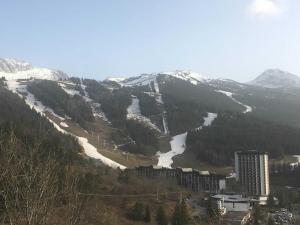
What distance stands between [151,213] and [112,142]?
9159cm

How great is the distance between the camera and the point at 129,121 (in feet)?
601

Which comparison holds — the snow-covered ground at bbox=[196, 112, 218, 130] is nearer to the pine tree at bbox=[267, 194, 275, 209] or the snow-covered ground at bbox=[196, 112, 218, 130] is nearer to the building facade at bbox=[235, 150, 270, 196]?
the building facade at bbox=[235, 150, 270, 196]

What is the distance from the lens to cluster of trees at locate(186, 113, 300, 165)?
148125mm

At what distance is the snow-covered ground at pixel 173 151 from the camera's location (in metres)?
143

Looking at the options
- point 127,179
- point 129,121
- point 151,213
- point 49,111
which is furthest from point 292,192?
point 49,111

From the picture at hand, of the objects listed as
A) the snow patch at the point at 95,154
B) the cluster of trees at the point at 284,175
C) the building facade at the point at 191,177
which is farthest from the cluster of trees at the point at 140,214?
the cluster of trees at the point at 284,175

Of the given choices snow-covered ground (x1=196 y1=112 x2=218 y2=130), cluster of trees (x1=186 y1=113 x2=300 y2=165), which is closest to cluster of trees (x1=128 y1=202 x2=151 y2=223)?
cluster of trees (x1=186 y1=113 x2=300 y2=165)

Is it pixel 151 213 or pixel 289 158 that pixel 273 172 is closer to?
pixel 289 158

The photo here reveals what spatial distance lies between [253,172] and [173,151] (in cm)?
4868

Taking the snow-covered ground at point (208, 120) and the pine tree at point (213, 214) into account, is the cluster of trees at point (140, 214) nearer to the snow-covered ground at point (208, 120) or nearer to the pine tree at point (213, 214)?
the pine tree at point (213, 214)

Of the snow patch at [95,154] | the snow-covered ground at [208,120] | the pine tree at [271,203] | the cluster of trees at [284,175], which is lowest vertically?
the pine tree at [271,203]

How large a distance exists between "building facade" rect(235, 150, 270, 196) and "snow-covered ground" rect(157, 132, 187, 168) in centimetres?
2706

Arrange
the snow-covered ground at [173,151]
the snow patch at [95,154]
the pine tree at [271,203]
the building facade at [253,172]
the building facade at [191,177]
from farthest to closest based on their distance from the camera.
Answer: the snow-covered ground at [173,151] → the snow patch at [95,154] → the building facade at [253,172] → the building facade at [191,177] → the pine tree at [271,203]

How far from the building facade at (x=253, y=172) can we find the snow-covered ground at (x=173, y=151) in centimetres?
2706
